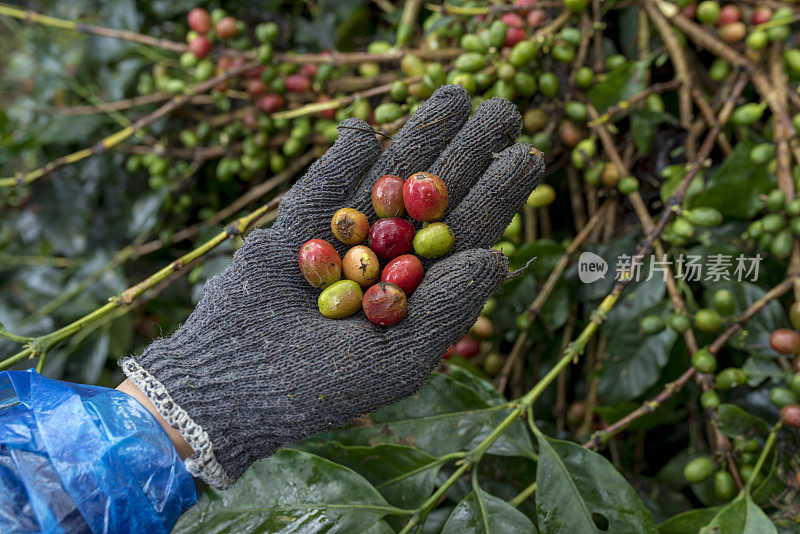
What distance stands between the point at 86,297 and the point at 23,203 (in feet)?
3.41

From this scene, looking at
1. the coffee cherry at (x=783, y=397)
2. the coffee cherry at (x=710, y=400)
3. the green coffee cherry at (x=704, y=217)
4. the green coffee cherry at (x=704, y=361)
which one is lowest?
the coffee cherry at (x=783, y=397)

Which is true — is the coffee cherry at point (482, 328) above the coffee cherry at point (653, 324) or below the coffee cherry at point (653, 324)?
above

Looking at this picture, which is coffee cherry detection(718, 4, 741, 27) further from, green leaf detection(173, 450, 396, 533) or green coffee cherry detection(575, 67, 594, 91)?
green leaf detection(173, 450, 396, 533)

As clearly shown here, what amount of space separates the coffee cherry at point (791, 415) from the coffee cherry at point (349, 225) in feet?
3.06

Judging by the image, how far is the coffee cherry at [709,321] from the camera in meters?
1.24

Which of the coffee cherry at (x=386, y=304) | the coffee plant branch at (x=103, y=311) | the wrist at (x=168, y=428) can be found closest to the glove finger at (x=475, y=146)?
the coffee cherry at (x=386, y=304)

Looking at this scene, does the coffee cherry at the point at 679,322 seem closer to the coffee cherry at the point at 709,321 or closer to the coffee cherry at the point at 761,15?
the coffee cherry at the point at 709,321

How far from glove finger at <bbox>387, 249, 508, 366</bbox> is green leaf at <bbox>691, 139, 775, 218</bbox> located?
0.73 meters

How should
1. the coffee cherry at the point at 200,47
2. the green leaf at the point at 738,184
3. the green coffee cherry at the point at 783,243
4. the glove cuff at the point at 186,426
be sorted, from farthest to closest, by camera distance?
the coffee cherry at the point at 200,47 → the green leaf at the point at 738,184 → the green coffee cherry at the point at 783,243 → the glove cuff at the point at 186,426

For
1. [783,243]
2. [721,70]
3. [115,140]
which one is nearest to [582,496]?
[783,243]

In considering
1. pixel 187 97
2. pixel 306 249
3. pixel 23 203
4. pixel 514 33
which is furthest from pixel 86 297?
pixel 514 33

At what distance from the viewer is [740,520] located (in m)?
1.07

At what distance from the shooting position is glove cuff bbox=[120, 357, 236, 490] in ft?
3.18

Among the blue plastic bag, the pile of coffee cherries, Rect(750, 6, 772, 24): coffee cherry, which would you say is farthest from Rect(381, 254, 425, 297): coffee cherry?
Rect(750, 6, 772, 24): coffee cherry
